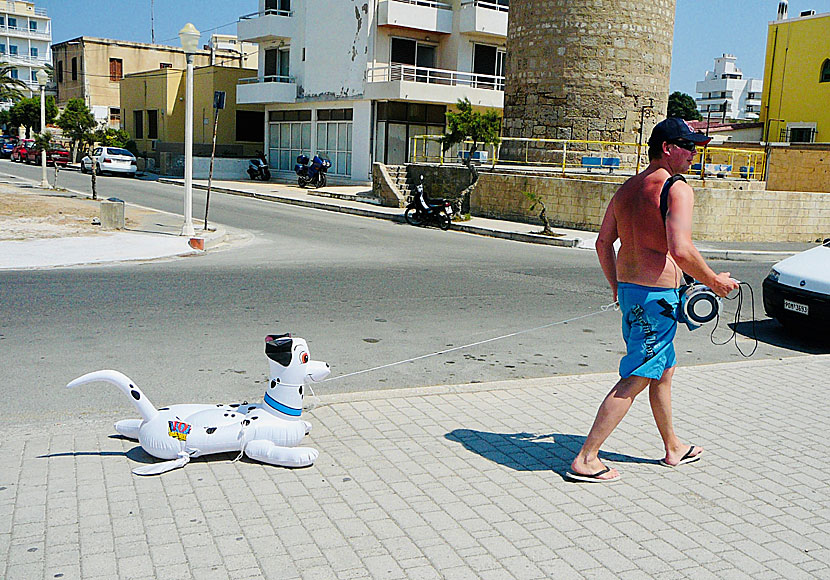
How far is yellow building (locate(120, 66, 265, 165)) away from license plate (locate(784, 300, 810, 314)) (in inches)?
1464

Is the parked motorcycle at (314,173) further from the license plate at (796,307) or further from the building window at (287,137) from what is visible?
the license plate at (796,307)

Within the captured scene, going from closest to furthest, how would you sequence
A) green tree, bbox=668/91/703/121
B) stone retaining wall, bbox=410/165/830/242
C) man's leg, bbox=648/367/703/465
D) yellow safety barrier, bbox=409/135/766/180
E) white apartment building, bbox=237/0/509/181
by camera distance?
man's leg, bbox=648/367/703/465 < stone retaining wall, bbox=410/165/830/242 < yellow safety barrier, bbox=409/135/766/180 < white apartment building, bbox=237/0/509/181 < green tree, bbox=668/91/703/121

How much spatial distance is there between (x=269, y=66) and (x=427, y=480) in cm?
3958

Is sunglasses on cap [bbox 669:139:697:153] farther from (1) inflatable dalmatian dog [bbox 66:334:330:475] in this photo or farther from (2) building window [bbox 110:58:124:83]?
(2) building window [bbox 110:58:124:83]

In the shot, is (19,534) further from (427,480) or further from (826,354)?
(826,354)

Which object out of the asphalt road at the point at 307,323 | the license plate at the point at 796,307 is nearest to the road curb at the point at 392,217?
the asphalt road at the point at 307,323

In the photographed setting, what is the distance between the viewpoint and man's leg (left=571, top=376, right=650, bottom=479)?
4.79 meters

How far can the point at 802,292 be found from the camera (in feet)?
30.3

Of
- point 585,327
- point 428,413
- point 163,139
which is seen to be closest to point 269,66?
point 163,139

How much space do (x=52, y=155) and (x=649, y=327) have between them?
4447 cm

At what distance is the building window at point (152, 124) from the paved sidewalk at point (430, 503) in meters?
44.5

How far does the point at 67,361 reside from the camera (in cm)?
715

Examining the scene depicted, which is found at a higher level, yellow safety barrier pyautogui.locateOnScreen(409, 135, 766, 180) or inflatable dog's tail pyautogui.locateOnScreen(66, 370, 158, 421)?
yellow safety barrier pyautogui.locateOnScreen(409, 135, 766, 180)

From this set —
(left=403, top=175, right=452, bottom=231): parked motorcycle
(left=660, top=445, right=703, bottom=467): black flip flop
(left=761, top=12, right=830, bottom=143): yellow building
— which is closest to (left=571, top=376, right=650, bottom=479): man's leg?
(left=660, top=445, right=703, bottom=467): black flip flop
